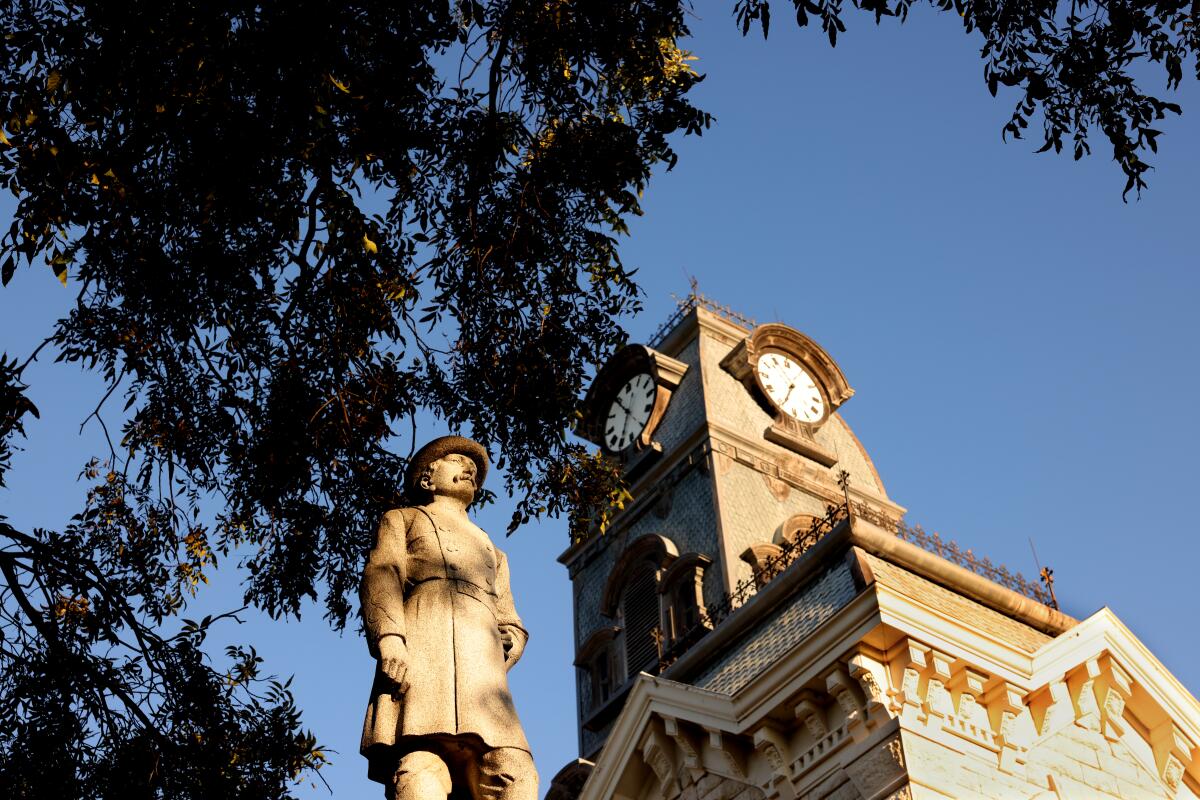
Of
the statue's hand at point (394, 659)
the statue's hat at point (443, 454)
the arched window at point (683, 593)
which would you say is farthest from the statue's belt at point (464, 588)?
the arched window at point (683, 593)

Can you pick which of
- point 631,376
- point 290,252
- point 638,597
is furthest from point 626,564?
point 290,252

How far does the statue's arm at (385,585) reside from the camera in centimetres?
801

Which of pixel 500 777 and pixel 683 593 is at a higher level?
pixel 683 593

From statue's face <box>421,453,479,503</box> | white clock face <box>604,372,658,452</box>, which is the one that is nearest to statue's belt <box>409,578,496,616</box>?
statue's face <box>421,453,479,503</box>

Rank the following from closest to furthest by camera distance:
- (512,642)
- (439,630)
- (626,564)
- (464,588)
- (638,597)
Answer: (439,630) → (464,588) → (512,642) → (638,597) → (626,564)

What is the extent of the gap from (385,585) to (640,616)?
30.2 meters

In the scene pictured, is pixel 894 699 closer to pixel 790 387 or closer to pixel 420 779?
pixel 420 779

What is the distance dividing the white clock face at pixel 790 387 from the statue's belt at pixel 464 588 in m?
34.2

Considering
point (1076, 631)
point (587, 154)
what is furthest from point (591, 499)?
point (1076, 631)

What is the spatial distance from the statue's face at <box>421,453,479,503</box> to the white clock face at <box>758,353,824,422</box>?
110ft

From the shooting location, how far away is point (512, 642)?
28.7ft

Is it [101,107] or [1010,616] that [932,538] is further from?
[101,107]

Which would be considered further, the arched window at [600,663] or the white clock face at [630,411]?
the white clock face at [630,411]

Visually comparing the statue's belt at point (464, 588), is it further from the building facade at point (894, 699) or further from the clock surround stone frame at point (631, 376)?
the clock surround stone frame at point (631, 376)
